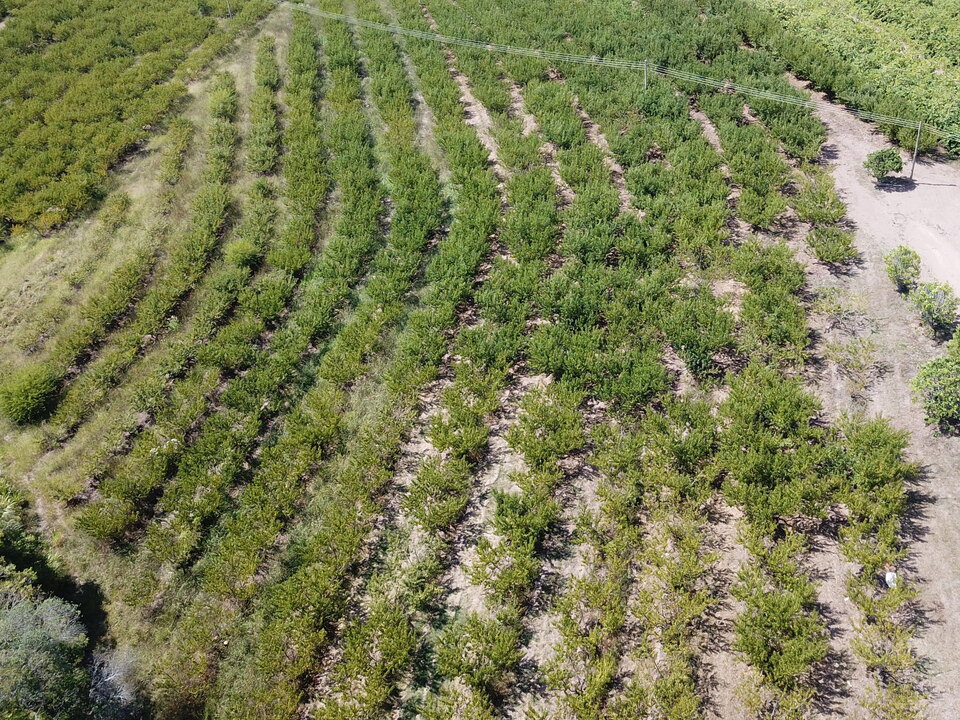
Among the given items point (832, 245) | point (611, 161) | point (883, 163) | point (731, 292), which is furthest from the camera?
point (611, 161)

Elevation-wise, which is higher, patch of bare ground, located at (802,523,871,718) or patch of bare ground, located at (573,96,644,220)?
patch of bare ground, located at (573,96,644,220)

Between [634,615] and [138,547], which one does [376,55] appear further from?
[634,615]

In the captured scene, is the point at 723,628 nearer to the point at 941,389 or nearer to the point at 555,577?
the point at 555,577

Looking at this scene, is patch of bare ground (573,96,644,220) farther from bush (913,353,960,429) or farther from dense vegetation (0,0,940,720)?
bush (913,353,960,429)

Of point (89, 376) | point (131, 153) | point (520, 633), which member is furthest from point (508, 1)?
point (520, 633)

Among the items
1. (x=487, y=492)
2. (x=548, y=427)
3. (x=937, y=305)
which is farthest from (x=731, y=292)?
(x=487, y=492)

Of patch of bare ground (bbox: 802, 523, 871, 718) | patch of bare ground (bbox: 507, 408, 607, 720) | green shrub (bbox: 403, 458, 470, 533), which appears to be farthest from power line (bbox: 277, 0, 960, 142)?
green shrub (bbox: 403, 458, 470, 533)
